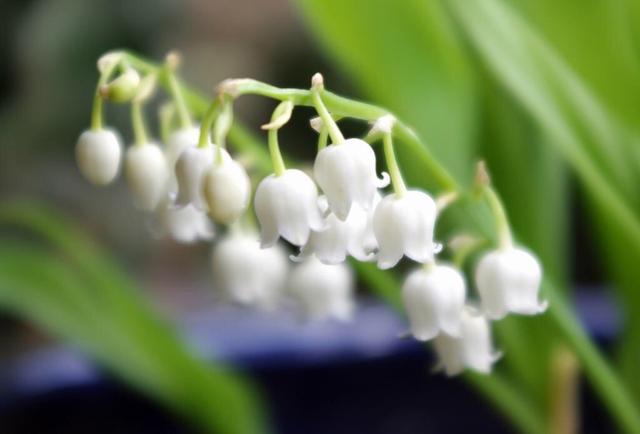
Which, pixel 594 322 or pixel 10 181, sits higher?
pixel 10 181

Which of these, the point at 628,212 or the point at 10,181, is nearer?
the point at 628,212

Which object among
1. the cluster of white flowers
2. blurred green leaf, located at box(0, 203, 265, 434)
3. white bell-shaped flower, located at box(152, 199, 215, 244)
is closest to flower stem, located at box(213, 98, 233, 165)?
the cluster of white flowers

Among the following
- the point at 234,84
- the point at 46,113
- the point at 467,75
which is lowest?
the point at 234,84

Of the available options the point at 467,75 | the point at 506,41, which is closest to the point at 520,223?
the point at 467,75

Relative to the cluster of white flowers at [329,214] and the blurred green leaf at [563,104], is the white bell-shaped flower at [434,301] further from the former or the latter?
the blurred green leaf at [563,104]

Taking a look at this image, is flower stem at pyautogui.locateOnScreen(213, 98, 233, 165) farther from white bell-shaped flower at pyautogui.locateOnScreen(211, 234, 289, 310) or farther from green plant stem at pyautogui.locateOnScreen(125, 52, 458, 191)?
white bell-shaped flower at pyautogui.locateOnScreen(211, 234, 289, 310)

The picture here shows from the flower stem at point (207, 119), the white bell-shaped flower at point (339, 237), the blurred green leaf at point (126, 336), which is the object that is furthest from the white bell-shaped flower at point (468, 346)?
the blurred green leaf at point (126, 336)

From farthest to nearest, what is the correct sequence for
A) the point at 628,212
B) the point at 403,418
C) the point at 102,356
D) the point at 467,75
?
the point at 403,418 → the point at 102,356 → the point at 467,75 → the point at 628,212

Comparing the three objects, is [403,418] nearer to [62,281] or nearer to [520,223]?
[520,223]

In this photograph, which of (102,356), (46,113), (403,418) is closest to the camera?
(102,356)
